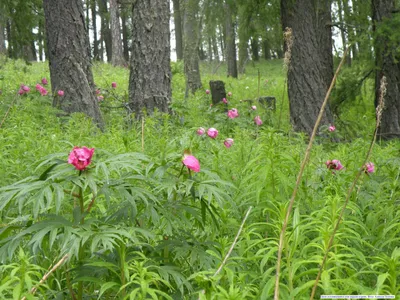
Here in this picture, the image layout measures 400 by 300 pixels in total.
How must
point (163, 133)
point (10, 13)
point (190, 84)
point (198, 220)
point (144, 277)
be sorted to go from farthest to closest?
1. point (190, 84)
2. point (10, 13)
3. point (163, 133)
4. point (198, 220)
5. point (144, 277)

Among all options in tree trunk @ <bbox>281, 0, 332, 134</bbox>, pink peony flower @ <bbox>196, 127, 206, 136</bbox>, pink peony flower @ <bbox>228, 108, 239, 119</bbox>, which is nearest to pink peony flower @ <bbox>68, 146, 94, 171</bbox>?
pink peony flower @ <bbox>196, 127, 206, 136</bbox>

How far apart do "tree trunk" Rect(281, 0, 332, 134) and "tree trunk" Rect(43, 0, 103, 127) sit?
294cm

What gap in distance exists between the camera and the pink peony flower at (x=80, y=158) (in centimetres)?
198

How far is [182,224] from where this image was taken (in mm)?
2543

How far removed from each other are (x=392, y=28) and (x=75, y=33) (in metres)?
4.69

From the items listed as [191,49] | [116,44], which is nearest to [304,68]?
[191,49]

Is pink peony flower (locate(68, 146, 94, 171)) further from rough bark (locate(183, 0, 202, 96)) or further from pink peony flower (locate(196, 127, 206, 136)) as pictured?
rough bark (locate(183, 0, 202, 96))

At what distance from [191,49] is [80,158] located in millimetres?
12898

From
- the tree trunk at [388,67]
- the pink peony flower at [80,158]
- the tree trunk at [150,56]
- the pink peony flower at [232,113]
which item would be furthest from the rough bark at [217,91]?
the pink peony flower at [80,158]

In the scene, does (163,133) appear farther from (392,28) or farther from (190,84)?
(190,84)

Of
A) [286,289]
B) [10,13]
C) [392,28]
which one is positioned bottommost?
[286,289]

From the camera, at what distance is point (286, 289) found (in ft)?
6.53

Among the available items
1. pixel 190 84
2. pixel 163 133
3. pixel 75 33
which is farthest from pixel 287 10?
pixel 190 84

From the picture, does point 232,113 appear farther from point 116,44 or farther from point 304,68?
point 116,44
